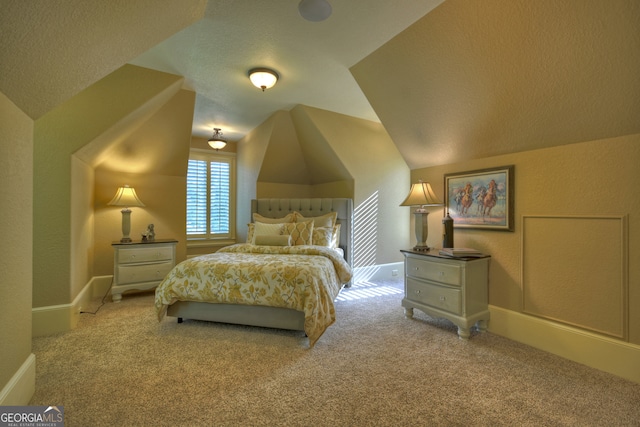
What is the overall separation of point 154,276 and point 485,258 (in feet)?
13.4

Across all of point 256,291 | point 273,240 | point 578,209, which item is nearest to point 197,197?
point 273,240

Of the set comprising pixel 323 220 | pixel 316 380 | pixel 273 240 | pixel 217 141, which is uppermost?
pixel 217 141

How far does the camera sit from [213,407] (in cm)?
154

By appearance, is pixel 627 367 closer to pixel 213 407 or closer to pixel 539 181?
pixel 539 181

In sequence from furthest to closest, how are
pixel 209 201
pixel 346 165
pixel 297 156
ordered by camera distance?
1. pixel 209 201
2. pixel 297 156
3. pixel 346 165

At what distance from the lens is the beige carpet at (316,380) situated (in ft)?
4.83

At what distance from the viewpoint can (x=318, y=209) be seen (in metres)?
4.53

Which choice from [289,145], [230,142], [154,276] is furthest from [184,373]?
[230,142]

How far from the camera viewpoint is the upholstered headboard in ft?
14.0

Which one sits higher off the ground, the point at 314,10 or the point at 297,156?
the point at 314,10

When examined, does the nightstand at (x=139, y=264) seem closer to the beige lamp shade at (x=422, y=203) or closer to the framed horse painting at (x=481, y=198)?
the beige lamp shade at (x=422, y=203)

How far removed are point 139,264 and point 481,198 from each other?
14.0 feet

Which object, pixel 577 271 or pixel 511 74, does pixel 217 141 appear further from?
pixel 577 271

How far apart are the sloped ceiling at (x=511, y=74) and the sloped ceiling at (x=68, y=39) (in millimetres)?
1825
